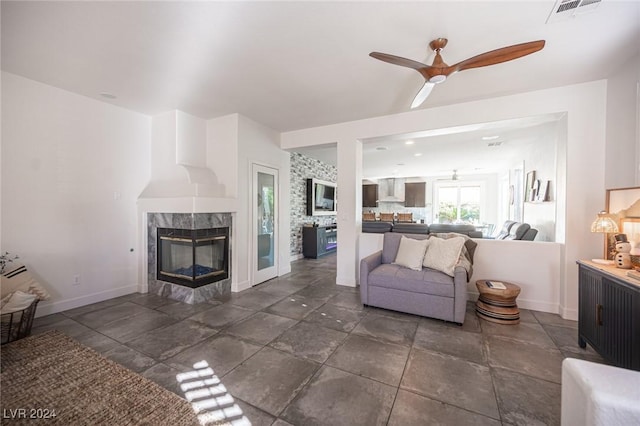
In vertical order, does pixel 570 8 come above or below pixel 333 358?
above

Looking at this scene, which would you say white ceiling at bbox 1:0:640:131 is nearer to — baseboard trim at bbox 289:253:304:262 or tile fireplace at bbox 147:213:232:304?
tile fireplace at bbox 147:213:232:304

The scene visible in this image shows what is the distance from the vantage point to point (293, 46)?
229 centimetres

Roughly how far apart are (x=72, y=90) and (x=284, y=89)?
273cm

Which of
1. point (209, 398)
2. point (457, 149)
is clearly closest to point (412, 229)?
point (457, 149)

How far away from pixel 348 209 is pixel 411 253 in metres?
1.37

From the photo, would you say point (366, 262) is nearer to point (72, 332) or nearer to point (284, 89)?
point (284, 89)

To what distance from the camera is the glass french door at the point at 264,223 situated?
439 centimetres

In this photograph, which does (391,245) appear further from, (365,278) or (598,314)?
(598,314)

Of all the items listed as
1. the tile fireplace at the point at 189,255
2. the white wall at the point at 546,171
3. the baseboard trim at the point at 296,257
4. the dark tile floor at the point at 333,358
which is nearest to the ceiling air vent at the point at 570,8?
the white wall at the point at 546,171

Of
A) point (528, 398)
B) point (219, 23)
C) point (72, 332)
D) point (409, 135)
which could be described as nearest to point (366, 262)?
point (528, 398)

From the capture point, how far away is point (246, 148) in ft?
13.6

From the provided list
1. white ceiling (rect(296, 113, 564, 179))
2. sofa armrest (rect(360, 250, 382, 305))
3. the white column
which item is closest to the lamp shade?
white ceiling (rect(296, 113, 564, 179))

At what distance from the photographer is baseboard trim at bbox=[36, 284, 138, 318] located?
3.01m

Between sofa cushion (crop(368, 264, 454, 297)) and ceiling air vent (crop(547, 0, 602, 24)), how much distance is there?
2552 millimetres
